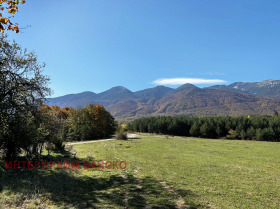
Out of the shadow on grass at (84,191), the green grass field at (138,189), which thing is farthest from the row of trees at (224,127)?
the shadow on grass at (84,191)

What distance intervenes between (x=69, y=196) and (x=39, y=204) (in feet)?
5.48

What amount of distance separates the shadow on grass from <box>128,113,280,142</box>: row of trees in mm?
81860

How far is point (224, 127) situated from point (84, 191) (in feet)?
314

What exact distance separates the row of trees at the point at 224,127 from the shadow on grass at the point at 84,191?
269ft

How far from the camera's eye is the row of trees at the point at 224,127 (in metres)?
77.3

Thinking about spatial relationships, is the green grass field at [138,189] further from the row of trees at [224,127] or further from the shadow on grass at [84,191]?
the row of trees at [224,127]

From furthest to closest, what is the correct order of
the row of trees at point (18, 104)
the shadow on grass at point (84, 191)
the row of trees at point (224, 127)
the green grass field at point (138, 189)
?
the row of trees at point (224, 127), the row of trees at point (18, 104), the green grass field at point (138, 189), the shadow on grass at point (84, 191)

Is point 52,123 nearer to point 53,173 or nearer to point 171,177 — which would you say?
point 53,173

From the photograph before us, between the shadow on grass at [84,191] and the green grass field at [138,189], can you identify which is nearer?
the shadow on grass at [84,191]

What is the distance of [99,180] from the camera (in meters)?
13.8

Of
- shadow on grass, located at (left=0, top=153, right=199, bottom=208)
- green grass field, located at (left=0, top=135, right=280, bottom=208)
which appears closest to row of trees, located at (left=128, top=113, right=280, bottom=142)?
green grass field, located at (left=0, top=135, right=280, bottom=208)

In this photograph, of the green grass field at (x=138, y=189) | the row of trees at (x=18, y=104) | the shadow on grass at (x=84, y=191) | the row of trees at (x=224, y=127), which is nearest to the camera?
the shadow on grass at (x=84, y=191)

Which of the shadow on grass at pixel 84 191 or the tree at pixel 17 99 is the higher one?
the tree at pixel 17 99

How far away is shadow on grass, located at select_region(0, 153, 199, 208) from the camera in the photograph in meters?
9.21
